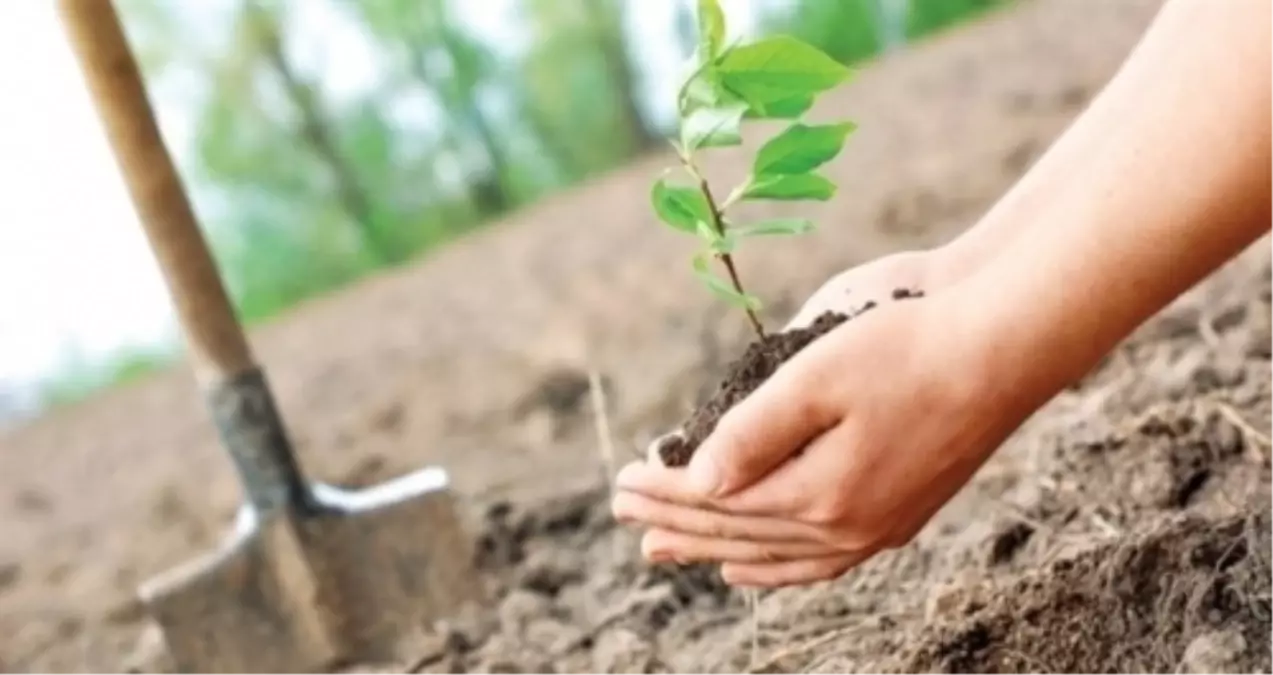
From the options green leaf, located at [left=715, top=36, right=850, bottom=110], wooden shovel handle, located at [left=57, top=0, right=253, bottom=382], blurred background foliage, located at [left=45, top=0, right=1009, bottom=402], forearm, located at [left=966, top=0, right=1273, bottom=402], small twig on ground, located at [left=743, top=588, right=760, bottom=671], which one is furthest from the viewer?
blurred background foliage, located at [left=45, top=0, right=1009, bottom=402]

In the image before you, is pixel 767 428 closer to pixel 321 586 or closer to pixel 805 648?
pixel 805 648

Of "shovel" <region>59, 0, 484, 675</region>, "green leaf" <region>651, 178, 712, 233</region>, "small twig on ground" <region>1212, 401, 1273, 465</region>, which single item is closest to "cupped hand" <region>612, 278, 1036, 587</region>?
"green leaf" <region>651, 178, 712, 233</region>

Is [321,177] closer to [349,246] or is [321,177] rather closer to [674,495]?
[349,246]

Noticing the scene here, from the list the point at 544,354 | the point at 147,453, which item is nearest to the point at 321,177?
the point at 147,453

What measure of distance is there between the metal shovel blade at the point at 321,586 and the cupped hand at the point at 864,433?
68 cm

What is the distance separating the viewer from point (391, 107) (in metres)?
3.05

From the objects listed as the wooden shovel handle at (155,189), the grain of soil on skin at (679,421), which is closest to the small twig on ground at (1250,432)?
the grain of soil on skin at (679,421)

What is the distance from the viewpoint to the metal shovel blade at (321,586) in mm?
1328

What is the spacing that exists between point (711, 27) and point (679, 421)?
0.92 m

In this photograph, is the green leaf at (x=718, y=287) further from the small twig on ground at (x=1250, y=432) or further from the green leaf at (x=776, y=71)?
the small twig on ground at (x=1250, y=432)

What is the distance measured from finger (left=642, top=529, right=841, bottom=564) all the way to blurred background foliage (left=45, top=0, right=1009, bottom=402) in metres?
2.22

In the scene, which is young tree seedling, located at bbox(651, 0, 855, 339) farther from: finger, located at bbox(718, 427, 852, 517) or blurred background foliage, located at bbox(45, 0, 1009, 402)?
blurred background foliage, located at bbox(45, 0, 1009, 402)

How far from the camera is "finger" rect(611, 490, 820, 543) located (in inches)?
27.0

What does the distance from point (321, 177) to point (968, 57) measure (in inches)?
48.9
